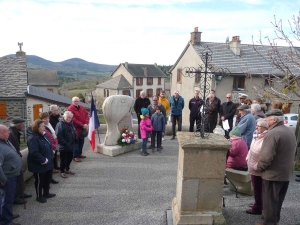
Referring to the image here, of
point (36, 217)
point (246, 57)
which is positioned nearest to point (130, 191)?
point (36, 217)

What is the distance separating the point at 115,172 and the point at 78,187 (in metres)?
1.16

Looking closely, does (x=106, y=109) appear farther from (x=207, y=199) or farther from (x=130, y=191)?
(x=207, y=199)

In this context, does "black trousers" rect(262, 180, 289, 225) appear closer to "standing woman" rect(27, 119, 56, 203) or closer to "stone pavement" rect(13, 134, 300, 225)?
"stone pavement" rect(13, 134, 300, 225)

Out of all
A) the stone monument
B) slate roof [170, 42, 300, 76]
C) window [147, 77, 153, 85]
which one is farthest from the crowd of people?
window [147, 77, 153, 85]

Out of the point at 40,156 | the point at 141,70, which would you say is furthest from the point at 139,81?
the point at 40,156

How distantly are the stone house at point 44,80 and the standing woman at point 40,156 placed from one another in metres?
49.1

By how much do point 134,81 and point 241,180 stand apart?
140 ft

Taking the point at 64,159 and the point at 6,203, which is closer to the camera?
the point at 6,203

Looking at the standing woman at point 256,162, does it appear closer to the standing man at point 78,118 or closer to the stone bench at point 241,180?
the stone bench at point 241,180

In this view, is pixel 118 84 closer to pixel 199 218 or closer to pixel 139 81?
pixel 139 81

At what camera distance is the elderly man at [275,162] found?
3.74 meters

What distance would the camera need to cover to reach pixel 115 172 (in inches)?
268

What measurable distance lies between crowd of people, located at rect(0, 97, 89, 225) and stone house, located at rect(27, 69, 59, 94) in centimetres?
4726

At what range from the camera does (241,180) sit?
528 centimetres
